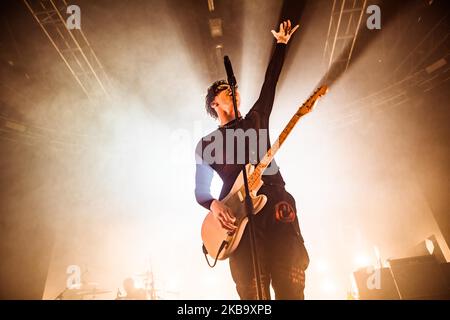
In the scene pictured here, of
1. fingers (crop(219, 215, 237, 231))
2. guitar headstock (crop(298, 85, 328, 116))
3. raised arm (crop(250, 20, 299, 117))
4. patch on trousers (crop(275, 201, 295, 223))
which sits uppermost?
raised arm (crop(250, 20, 299, 117))

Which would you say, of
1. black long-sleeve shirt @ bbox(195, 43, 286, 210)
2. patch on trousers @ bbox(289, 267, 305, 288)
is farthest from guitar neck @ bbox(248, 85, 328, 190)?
patch on trousers @ bbox(289, 267, 305, 288)

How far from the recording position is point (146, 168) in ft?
25.2

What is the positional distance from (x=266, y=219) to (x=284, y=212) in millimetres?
141

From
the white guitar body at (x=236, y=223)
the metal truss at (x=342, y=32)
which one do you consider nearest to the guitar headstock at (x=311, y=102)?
the white guitar body at (x=236, y=223)

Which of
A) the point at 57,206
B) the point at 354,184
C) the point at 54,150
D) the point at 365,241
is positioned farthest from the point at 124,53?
the point at 365,241

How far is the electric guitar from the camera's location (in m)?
1.88

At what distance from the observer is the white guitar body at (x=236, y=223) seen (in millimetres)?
1854

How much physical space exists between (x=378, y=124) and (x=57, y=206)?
812cm

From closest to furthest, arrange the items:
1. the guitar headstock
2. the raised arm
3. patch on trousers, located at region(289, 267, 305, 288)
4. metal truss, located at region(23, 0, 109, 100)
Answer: patch on trousers, located at region(289, 267, 305, 288), the guitar headstock, the raised arm, metal truss, located at region(23, 0, 109, 100)

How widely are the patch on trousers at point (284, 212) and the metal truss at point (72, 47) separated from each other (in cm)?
540

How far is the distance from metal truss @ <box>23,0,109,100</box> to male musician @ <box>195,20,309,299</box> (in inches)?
179

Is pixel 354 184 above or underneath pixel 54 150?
underneath

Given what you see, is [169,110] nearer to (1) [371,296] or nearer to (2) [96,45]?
(2) [96,45]

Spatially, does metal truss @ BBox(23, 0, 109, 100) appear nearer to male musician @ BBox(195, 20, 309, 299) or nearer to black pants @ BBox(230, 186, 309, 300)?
male musician @ BBox(195, 20, 309, 299)
